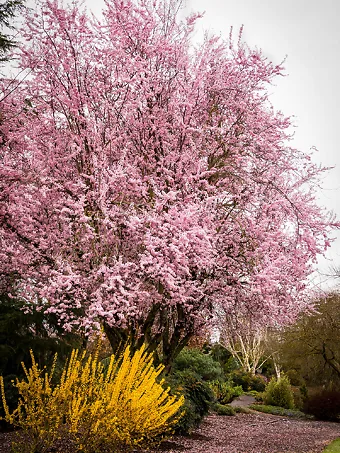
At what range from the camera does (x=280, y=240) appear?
32.2 ft

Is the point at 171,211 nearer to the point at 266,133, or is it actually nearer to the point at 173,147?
the point at 173,147

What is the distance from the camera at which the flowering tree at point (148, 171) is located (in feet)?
27.2

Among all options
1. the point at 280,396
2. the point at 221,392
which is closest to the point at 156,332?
the point at 221,392

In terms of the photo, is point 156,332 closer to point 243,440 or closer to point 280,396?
point 243,440

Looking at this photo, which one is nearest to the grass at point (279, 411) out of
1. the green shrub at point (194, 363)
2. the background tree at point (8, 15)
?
the green shrub at point (194, 363)

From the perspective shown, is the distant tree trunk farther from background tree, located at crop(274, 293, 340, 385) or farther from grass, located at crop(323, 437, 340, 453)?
background tree, located at crop(274, 293, 340, 385)

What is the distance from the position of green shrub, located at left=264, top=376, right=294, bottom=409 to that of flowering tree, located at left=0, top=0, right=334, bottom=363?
50.7ft

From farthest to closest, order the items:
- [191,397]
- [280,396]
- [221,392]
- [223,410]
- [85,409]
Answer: [280,396]
[221,392]
[223,410]
[191,397]
[85,409]

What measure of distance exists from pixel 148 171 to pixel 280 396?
1871 centimetres

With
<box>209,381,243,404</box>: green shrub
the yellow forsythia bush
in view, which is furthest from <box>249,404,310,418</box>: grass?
the yellow forsythia bush

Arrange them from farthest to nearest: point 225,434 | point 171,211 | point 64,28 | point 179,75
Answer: point 225,434
point 179,75
point 64,28
point 171,211

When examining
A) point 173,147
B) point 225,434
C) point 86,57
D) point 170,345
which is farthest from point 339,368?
point 86,57

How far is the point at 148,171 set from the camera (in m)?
9.73

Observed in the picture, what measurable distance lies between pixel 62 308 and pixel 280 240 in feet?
15.3
